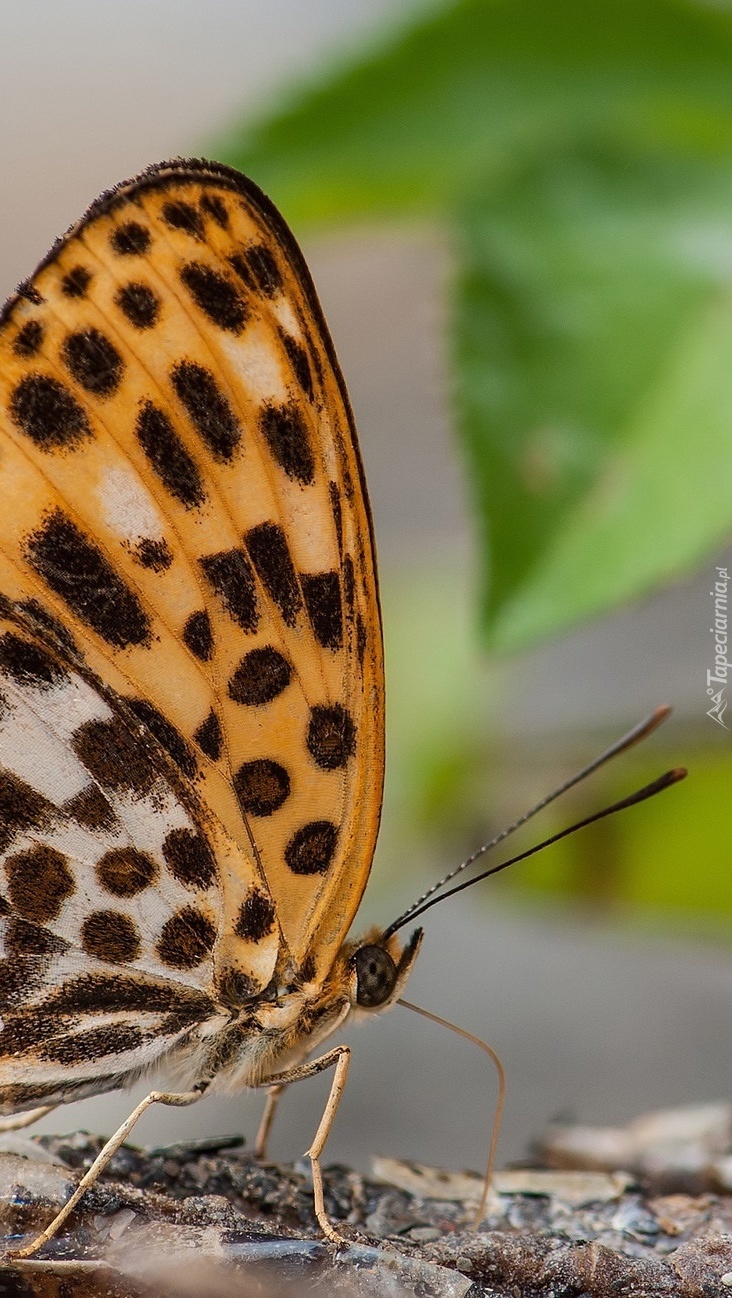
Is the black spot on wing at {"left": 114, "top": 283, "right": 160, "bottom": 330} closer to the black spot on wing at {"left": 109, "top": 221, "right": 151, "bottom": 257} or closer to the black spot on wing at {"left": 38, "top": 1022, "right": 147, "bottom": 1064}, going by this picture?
the black spot on wing at {"left": 109, "top": 221, "right": 151, "bottom": 257}

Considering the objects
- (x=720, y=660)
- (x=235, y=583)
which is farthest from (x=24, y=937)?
(x=720, y=660)

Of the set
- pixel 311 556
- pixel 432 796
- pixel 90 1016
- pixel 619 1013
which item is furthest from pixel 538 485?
pixel 619 1013

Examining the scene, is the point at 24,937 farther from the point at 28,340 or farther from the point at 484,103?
the point at 484,103

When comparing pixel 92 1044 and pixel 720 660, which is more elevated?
pixel 720 660

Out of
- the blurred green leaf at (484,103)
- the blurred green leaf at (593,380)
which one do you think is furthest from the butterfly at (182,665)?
the blurred green leaf at (484,103)

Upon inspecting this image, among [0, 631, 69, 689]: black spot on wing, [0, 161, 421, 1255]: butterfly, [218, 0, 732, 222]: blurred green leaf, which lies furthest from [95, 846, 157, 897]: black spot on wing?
[218, 0, 732, 222]: blurred green leaf

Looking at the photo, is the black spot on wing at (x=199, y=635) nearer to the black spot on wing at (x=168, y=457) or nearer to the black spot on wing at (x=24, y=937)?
the black spot on wing at (x=168, y=457)
